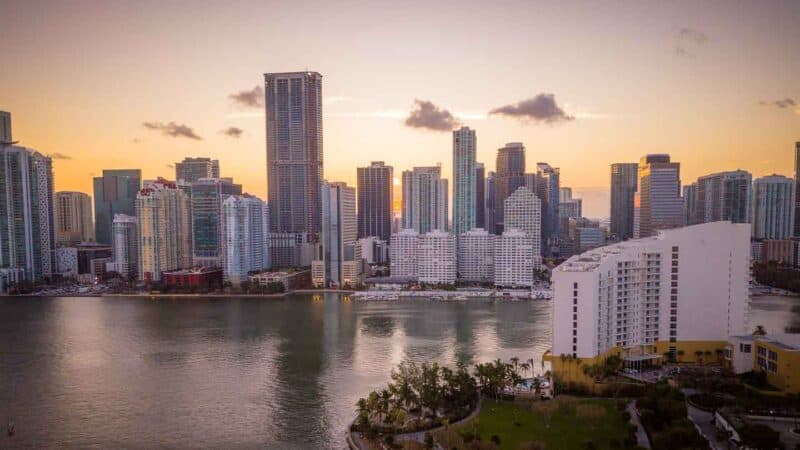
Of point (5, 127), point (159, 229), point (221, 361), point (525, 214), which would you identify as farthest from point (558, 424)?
point (5, 127)

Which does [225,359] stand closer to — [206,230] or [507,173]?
[206,230]

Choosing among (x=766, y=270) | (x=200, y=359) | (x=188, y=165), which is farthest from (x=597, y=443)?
(x=188, y=165)

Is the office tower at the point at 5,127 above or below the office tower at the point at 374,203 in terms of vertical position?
above

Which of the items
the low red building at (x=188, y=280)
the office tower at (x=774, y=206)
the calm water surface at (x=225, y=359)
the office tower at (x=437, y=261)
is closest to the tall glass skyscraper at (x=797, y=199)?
the office tower at (x=774, y=206)

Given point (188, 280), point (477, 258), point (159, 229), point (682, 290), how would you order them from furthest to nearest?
point (477, 258), point (159, 229), point (188, 280), point (682, 290)

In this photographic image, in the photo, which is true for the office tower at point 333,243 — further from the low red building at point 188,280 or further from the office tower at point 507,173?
the office tower at point 507,173

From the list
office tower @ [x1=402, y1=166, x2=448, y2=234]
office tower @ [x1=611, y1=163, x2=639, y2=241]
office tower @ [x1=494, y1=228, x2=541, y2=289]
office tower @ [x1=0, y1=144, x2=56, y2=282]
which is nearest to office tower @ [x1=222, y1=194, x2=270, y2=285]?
office tower @ [x1=0, y1=144, x2=56, y2=282]
